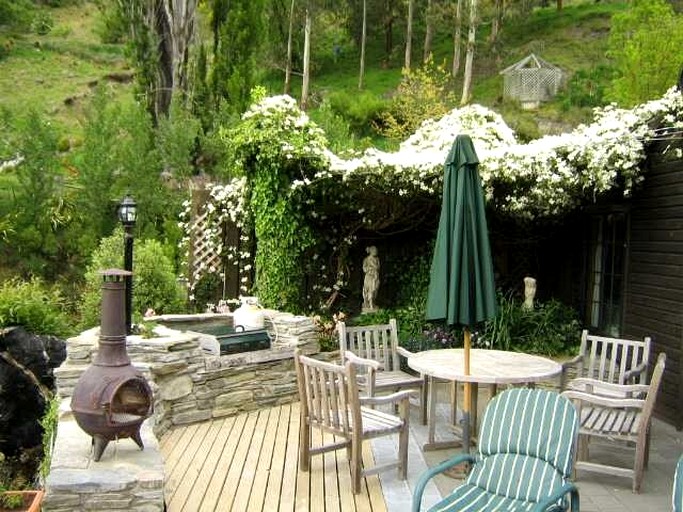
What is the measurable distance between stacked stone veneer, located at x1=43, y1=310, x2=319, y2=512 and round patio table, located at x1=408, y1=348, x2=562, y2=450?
1652mm

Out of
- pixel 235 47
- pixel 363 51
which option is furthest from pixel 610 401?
pixel 363 51

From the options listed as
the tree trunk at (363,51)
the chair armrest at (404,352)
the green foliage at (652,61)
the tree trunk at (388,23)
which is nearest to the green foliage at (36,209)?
the chair armrest at (404,352)

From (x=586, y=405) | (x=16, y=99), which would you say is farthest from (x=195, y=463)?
(x=16, y=99)

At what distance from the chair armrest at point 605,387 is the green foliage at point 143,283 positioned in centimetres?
452

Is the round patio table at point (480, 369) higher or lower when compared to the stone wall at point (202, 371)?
higher

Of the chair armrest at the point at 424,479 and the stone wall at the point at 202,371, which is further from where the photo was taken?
the stone wall at the point at 202,371

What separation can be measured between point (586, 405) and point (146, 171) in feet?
27.3

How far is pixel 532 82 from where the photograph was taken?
2234cm

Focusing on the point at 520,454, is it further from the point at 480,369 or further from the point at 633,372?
the point at 633,372

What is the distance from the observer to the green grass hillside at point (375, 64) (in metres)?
21.0

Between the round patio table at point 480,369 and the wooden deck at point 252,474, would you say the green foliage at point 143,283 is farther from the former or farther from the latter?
the round patio table at point 480,369

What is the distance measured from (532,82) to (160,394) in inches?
795

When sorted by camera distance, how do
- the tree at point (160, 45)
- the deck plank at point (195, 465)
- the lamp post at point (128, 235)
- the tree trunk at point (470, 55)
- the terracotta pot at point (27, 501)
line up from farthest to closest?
the tree trunk at point (470, 55) → the tree at point (160, 45) → the lamp post at point (128, 235) → the deck plank at point (195, 465) → the terracotta pot at point (27, 501)

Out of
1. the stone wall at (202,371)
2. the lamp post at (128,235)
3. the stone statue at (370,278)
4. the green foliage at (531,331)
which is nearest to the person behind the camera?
the stone wall at (202,371)
